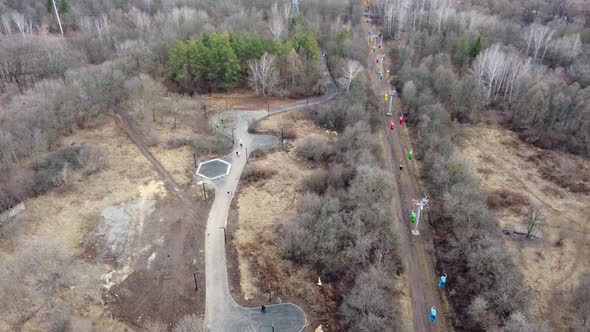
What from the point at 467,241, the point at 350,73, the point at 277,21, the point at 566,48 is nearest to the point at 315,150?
the point at 350,73

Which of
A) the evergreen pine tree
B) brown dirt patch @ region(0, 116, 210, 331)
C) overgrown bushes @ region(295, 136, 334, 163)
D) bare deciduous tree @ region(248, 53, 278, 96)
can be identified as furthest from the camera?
the evergreen pine tree

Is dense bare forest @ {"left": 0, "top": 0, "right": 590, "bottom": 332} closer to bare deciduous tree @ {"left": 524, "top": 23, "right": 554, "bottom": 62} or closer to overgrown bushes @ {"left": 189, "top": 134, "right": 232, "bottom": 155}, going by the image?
overgrown bushes @ {"left": 189, "top": 134, "right": 232, "bottom": 155}

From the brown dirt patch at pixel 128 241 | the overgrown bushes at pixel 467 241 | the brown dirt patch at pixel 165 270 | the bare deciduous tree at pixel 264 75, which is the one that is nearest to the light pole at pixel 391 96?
the overgrown bushes at pixel 467 241

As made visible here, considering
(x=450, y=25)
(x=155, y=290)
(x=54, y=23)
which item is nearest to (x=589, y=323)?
(x=155, y=290)

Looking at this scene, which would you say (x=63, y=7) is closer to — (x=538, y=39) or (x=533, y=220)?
(x=538, y=39)

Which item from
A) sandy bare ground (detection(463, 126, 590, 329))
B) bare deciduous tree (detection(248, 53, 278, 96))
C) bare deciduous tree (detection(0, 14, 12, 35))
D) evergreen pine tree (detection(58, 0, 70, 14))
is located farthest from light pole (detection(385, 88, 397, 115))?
evergreen pine tree (detection(58, 0, 70, 14))
